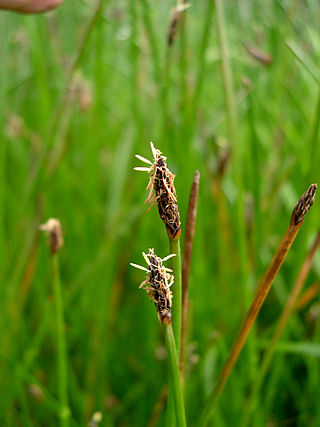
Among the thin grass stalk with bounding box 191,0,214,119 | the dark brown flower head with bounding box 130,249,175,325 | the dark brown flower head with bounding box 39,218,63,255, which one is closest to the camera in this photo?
the dark brown flower head with bounding box 130,249,175,325

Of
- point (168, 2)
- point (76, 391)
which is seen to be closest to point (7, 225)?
point (76, 391)

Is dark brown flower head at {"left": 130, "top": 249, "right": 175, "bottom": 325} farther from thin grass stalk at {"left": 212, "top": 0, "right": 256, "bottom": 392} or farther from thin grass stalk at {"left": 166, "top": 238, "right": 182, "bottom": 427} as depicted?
thin grass stalk at {"left": 212, "top": 0, "right": 256, "bottom": 392}

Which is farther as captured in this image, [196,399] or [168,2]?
[168,2]

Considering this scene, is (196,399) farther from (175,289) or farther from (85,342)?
(175,289)

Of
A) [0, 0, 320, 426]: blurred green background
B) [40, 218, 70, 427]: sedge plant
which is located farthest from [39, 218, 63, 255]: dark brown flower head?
[0, 0, 320, 426]: blurred green background

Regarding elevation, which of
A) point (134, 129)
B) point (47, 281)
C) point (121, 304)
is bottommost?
point (121, 304)

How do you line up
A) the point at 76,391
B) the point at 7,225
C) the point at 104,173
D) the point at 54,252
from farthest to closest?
the point at 104,173 → the point at 7,225 → the point at 76,391 → the point at 54,252

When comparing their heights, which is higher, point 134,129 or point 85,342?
point 134,129
